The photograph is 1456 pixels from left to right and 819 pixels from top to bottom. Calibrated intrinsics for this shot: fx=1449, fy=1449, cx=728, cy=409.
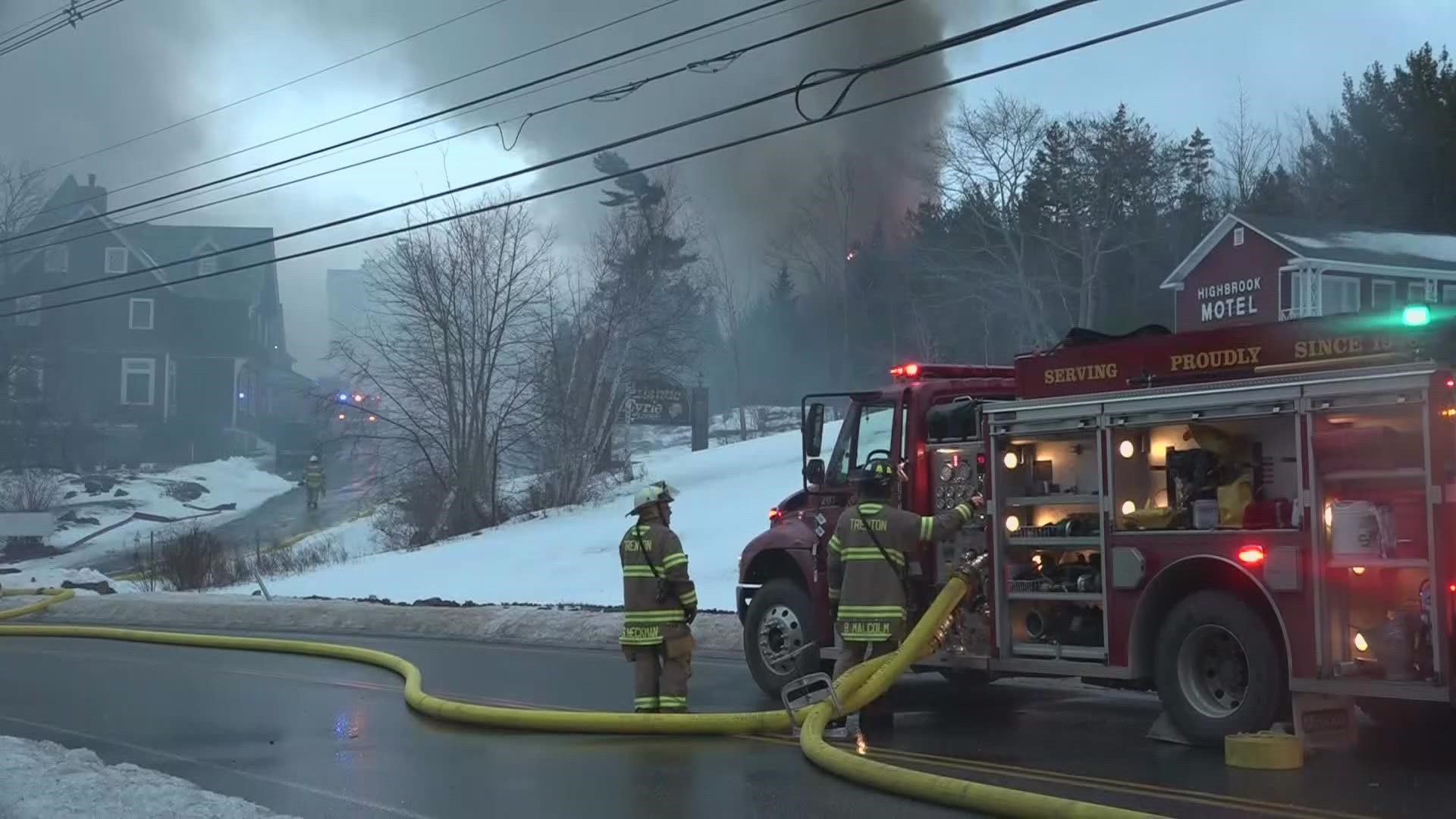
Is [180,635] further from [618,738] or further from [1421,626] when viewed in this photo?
[1421,626]

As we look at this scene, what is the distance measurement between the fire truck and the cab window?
0.10 ft

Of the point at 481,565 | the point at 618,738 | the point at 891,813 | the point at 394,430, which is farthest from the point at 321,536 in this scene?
the point at 891,813

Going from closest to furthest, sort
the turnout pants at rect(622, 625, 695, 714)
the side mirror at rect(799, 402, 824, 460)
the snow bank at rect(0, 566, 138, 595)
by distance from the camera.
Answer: the turnout pants at rect(622, 625, 695, 714) < the side mirror at rect(799, 402, 824, 460) < the snow bank at rect(0, 566, 138, 595)

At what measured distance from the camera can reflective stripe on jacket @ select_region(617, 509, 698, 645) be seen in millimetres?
9766

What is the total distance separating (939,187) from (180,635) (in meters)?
28.3

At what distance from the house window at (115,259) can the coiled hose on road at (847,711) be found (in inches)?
1957

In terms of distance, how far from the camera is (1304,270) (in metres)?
29.9

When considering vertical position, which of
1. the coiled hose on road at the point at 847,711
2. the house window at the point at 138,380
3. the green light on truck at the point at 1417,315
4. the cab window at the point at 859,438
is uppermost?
the house window at the point at 138,380

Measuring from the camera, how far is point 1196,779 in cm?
733

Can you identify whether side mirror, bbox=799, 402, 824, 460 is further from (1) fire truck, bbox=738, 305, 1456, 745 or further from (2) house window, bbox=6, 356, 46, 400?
(2) house window, bbox=6, 356, 46, 400

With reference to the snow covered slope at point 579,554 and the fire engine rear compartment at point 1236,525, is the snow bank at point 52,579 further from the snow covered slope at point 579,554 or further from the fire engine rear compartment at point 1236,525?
the fire engine rear compartment at point 1236,525

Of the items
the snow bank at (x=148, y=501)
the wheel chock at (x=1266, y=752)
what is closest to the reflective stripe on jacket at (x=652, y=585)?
the wheel chock at (x=1266, y=752)

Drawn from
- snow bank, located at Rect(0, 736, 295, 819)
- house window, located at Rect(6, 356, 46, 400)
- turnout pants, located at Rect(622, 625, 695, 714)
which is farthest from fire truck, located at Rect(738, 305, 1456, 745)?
house window, located at Rect(6, 356, 46, 400)

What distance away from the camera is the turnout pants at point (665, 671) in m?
9.72
